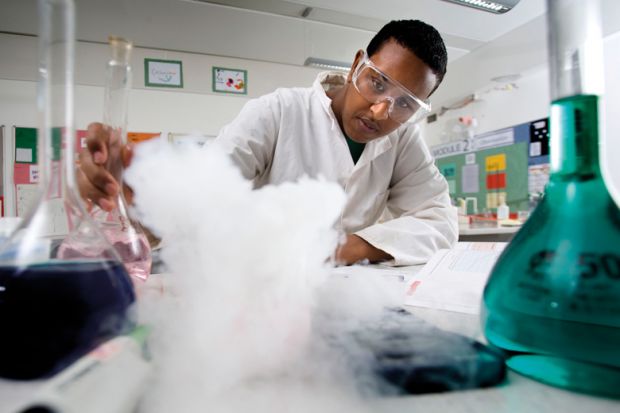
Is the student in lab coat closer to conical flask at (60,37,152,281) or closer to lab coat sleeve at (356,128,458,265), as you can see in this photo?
lab coat sleeve at (356,128,458,265)

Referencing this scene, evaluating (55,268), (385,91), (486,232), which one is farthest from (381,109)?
(486,232)

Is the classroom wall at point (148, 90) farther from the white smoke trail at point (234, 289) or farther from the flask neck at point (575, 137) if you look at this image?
the flask neck at point (575, 137)

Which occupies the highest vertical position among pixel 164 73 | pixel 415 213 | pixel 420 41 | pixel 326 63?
pixel 326 63

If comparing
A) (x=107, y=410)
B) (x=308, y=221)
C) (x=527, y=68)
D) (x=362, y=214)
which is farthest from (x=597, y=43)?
(x=527, y=68)

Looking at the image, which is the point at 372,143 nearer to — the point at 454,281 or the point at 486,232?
the point at 454,281

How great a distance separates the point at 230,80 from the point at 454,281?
2.97 m

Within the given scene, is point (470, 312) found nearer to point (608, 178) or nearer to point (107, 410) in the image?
point (608, 178)

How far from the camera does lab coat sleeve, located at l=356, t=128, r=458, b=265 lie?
33.9 inches

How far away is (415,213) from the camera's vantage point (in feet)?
3.59

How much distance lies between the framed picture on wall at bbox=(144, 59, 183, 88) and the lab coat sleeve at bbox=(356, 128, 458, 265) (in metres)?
2.36

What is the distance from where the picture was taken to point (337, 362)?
24cm

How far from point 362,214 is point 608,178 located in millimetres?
921

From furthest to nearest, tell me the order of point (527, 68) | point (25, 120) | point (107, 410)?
1. point (527, 68)
2. point (25, 120)
3. point (107, 410)

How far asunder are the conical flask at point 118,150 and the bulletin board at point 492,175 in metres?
3.24
